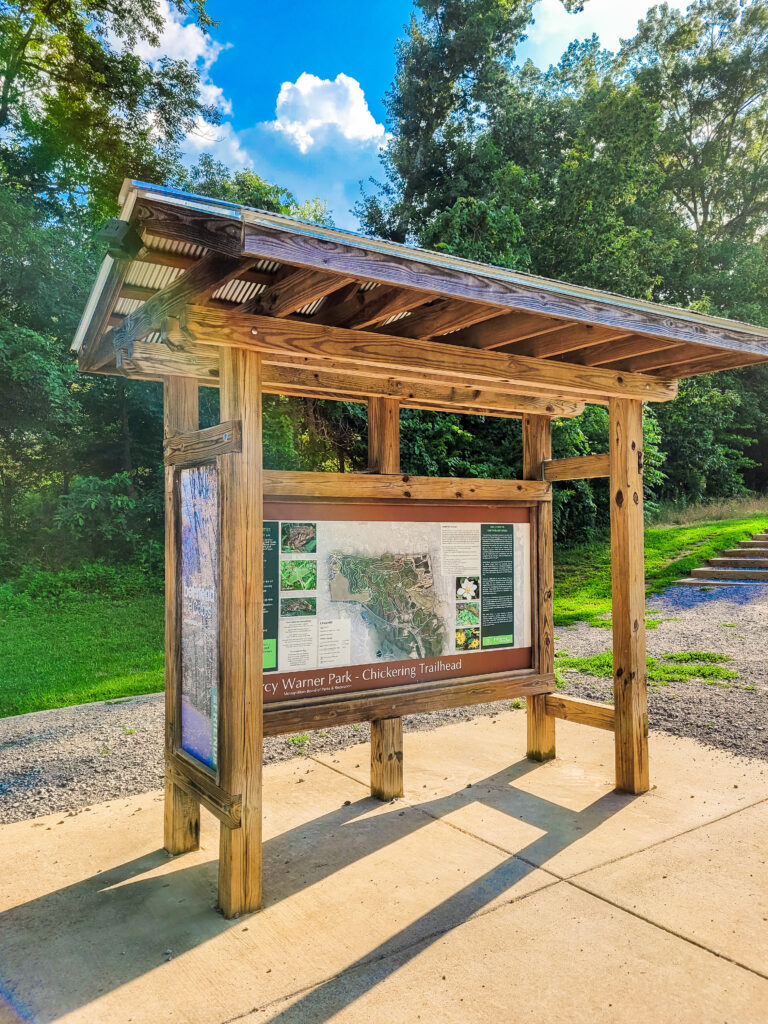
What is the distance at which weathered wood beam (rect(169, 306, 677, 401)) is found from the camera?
9.75 feet

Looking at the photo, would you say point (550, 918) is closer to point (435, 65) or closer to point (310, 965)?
point (310, 965)

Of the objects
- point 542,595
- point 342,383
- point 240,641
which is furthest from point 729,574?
point 240,641

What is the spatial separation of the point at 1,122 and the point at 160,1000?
16324 millimetres

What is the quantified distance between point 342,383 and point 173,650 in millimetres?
1726

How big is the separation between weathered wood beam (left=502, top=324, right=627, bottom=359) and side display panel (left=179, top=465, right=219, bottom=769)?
1834 mm

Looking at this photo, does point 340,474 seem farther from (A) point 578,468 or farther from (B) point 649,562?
(B) point 649,562

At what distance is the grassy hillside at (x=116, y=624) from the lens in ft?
26.0

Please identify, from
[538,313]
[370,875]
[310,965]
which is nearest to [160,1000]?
[310,965]

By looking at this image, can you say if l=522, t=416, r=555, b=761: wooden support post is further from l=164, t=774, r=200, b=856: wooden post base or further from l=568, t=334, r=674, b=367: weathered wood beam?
l=164, t=774, r=200, b=856: wooden post base

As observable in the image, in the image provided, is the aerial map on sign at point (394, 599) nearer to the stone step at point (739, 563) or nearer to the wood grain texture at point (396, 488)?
the wood grain texture at point (396, 488)

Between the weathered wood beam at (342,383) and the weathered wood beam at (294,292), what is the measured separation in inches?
16.2

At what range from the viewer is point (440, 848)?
370cm

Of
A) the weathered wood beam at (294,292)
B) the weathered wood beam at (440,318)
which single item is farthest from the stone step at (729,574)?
the weathered wood beam at (294,292)

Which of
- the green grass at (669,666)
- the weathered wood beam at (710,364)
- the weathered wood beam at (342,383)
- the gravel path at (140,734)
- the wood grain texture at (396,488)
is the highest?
the weathered wood beam at (710,364)
